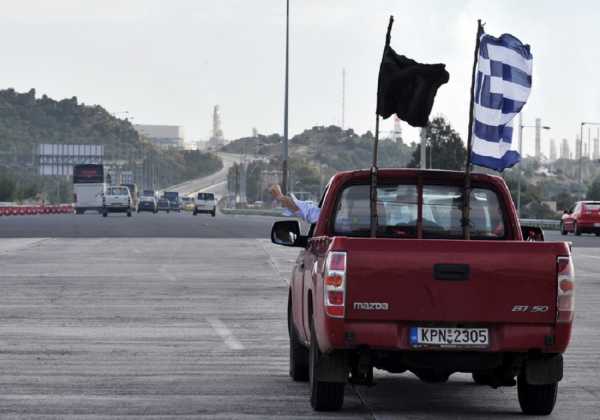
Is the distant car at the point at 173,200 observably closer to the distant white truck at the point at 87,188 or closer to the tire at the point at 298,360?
the distant white truck at the point at 87,188

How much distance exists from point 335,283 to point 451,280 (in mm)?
734

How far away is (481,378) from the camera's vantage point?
12008mm

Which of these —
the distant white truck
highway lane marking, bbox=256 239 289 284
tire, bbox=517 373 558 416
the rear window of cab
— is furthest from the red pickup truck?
the distant white truck

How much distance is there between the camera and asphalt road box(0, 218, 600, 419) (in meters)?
11.1

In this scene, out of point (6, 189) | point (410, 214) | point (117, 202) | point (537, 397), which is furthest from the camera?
point (6, 189)

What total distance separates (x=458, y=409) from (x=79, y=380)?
3.17 metres

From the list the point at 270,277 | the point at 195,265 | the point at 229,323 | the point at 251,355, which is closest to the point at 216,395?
the point at 251,355

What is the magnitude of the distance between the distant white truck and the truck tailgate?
10144 cm

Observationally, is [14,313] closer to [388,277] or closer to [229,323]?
[229,323]

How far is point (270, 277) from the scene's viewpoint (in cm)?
2847

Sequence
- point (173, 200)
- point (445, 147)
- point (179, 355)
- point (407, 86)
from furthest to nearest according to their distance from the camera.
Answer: point (173, 200), point (445, 147), point (179, 355), point (407, 86)

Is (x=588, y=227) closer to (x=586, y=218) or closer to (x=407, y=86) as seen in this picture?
(x=586, y=218)

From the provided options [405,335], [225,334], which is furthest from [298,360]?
[225,334]

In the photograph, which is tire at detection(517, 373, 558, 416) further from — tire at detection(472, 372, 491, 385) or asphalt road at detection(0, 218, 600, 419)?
tire at detection(472, 372, 491, 385)
